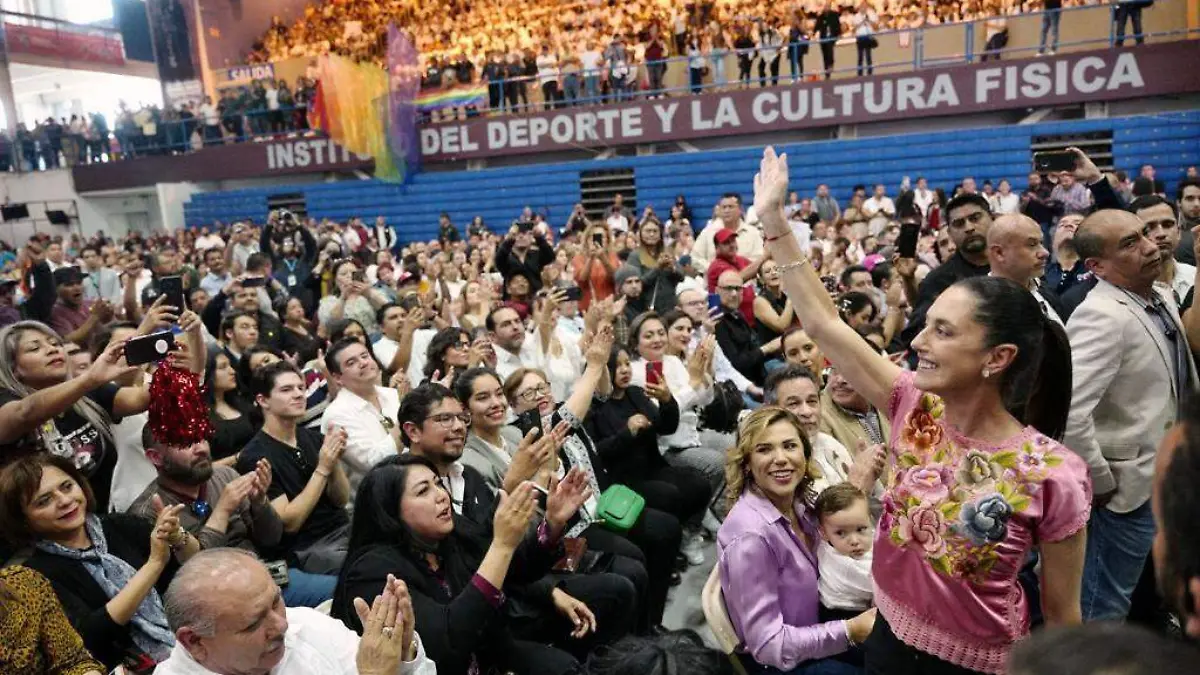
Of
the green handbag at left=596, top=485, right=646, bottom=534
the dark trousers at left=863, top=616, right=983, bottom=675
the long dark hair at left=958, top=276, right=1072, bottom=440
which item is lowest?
the green handbag at left=596, top=485, right=646, bottom=534

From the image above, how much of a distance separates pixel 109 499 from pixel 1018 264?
3288 millimetres

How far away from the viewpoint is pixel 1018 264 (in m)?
2.86

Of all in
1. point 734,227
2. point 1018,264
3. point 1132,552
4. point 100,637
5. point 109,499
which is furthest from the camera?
point 734,227

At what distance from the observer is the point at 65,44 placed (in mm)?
20469

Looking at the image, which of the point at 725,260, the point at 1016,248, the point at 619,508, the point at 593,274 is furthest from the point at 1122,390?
the point at 593,274

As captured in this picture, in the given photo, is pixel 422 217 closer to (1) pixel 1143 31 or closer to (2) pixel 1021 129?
(2) pixel 1021 129

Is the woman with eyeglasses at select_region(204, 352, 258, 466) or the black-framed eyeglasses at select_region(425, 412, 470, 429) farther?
the woman with eyeglasses at select_region(204, 352, 258, 466)

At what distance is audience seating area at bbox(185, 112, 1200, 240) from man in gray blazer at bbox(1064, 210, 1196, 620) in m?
10.4

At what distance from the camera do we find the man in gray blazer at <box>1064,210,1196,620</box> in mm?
2424

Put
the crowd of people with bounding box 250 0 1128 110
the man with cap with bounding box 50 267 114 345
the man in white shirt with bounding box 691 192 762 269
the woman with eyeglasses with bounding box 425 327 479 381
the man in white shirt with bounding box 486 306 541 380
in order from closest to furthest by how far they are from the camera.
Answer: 1. the woman with eyeglasses with bounding box 425 327 479 381
2. the man in white shirt with bounding box 486 306 541 380
3. the man with cap with bounding box 50 267 114 345
4. the man in white shirt with bounding box 691 192 762 269
5. the crowd of people with bounding box 250 0 1128 110

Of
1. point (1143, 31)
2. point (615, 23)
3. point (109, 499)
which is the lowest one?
point (109, 499)

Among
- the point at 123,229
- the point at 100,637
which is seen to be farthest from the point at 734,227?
the point at 123,229

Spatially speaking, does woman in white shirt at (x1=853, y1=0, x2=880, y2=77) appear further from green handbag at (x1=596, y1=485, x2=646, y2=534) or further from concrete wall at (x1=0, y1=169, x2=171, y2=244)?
concrete wall at (x1=0, y1=169, x2=171, y2=244)

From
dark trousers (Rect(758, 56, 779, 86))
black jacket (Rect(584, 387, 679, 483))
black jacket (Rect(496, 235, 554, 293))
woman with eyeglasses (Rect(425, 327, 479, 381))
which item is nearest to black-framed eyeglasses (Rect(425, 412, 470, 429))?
black jacket (Rect(584, 387, 679, 483))
